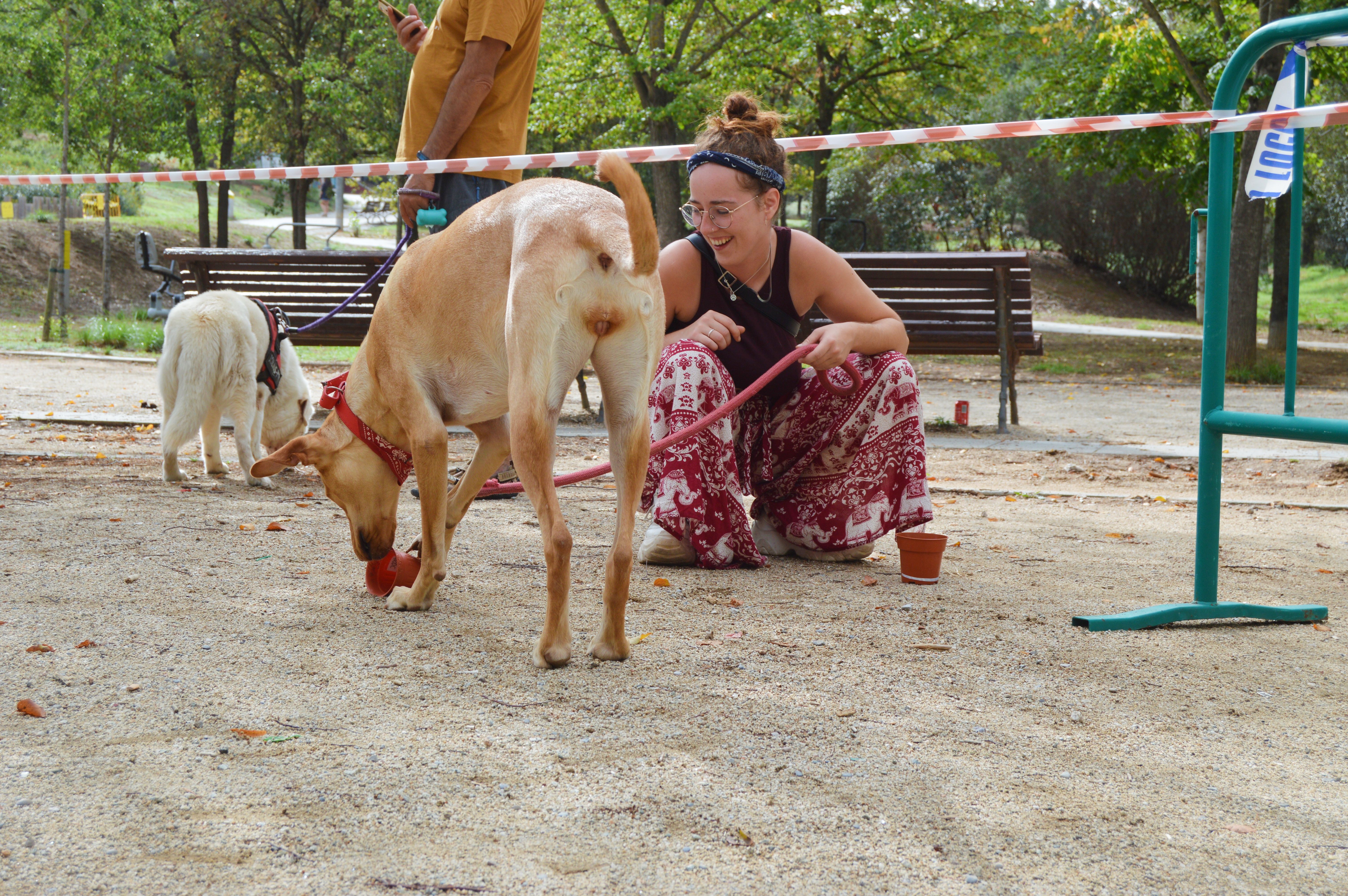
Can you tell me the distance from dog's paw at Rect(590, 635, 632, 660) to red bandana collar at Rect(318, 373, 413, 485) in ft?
3.04

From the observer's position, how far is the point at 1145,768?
2162mm

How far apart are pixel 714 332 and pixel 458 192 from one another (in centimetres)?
169

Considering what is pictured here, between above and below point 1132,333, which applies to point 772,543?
below

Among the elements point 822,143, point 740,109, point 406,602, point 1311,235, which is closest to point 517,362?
point 406,602

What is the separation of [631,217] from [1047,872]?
1.60 meters

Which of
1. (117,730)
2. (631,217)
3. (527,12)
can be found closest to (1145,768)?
(631,217)

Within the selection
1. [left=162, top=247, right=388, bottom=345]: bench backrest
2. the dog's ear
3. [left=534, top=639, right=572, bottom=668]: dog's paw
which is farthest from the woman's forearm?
[left=162, top=247, right=388, bottom=345]: bench backrest

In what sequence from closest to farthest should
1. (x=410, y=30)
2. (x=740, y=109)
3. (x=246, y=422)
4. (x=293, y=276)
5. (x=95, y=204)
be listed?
(x=740, y=109), (x=410, y=30), (x=246, y=422), (x=293, y=276), (x=95, y=204)

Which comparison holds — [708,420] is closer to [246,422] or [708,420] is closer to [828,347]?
[828,347]

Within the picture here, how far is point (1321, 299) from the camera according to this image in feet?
87.8

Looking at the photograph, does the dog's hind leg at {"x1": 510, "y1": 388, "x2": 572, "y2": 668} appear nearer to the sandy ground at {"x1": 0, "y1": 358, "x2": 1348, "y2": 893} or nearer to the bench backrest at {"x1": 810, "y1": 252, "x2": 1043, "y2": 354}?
the sandy ground at {"x1": 0, "y1": 358, "x2": 1348, "y2": 893}

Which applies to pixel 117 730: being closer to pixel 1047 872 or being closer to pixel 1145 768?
pixel 1047 872

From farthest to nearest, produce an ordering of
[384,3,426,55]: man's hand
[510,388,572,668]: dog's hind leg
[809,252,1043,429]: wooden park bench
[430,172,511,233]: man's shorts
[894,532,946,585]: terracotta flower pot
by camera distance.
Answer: [809,252,1043,429]: wooden park bench → [384,3,426,55]: man's hand → [430,172,511,233]: man's shorts → [894,532,946,585]: terracotta flower pot → [510,388,572,668]: dog's hind leg

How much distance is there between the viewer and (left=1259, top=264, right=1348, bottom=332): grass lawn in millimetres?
20906
